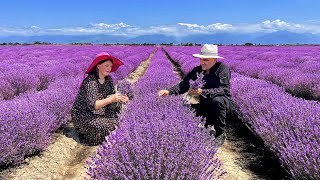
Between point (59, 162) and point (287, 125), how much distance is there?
90.4 inches

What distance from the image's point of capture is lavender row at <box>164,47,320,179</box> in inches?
104

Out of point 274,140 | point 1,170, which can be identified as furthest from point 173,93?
point 1,170

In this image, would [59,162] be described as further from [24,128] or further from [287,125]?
[287,125]

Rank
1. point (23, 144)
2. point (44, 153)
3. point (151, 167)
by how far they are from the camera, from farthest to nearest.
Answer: point (44, 153) → point (23, 144) → point (151, 167)

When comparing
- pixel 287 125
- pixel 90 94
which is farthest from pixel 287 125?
pixel 90 94

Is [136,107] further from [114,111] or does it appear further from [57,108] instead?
[57,108]

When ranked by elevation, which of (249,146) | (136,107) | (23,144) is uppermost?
(136,107)

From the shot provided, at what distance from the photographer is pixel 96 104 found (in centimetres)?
404

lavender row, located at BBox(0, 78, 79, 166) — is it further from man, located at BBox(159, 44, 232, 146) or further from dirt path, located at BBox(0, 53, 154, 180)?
man, located at BBox(159, 44, 232, 146)

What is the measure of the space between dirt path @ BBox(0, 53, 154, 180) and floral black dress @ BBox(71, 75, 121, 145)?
18 centimetres

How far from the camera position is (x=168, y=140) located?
257cm

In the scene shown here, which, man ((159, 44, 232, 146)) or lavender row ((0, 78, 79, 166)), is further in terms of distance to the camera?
man ((159, 44, 232, 146))

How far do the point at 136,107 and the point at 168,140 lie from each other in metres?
1.46

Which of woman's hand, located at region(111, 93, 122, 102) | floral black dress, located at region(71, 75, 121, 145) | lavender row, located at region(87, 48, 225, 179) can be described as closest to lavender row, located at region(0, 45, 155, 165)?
floral black dress, located at region(71, 75, 121, 145)
